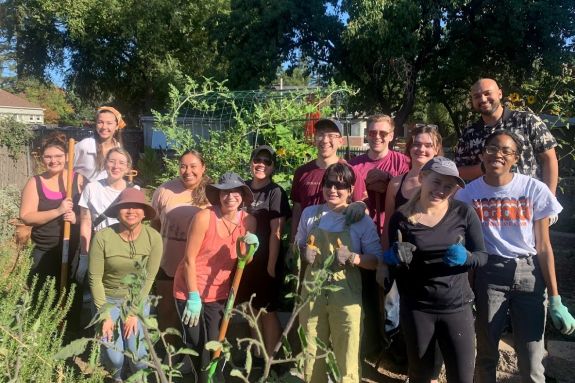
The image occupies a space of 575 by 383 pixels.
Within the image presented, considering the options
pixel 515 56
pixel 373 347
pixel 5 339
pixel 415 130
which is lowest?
pixel 373 347

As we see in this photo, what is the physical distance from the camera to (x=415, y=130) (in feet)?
11.0

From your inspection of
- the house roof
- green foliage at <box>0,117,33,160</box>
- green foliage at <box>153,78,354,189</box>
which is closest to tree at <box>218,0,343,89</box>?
green foliage at <box>0,117,33,160</box>

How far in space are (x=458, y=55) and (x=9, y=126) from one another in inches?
565

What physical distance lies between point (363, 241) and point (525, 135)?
1.26 meters

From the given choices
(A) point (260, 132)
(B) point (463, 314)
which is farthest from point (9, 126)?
Answer: (B) point (463, 314)

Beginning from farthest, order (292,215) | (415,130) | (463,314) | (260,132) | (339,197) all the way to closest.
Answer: (260,132)
(292,215)
(415,130)
(339,197)
(463,314)

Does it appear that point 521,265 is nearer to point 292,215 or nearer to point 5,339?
point 292,215

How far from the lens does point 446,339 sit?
108 inches

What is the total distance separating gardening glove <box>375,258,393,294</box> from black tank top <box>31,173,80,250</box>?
2259 millimetres

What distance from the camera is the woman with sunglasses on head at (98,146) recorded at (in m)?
4.06

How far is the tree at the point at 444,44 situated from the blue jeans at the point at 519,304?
1325cm

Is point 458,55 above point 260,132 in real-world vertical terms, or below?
above

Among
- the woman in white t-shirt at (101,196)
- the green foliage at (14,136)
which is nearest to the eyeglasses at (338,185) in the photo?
the woman in white t-shirt at (101,196)

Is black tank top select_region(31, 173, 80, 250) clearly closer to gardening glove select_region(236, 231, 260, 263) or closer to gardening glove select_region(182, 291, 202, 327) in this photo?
gardening glove select_region(182, 291, 202, 327)
